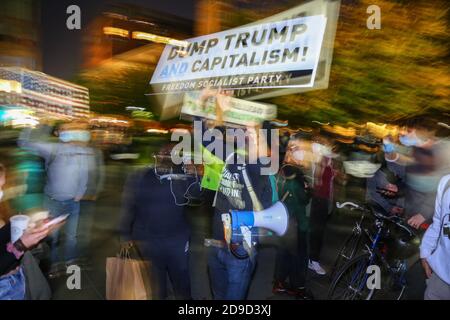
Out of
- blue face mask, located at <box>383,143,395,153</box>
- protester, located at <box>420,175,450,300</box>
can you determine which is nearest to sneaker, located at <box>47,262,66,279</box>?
protester, located at <box>420,175,450,300</box>

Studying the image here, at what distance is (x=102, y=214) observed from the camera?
655 cm

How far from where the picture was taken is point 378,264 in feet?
11.2

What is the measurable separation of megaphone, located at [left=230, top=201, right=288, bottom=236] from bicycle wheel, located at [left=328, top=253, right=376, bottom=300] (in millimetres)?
1193

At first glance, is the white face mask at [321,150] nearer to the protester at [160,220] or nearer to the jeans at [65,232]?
the protester at [160,220]

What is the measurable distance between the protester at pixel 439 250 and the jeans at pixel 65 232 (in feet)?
11.4

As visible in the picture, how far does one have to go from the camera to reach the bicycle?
10.9 feet

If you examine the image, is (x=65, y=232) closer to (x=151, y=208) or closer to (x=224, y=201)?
(x=151, y=208)

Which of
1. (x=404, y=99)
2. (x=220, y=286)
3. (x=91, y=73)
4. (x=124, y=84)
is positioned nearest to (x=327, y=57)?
(x=220, y=286)

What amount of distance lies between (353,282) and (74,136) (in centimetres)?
327

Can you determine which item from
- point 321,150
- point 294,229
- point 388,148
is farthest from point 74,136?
point 388,148

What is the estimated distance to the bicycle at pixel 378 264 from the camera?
3.34m

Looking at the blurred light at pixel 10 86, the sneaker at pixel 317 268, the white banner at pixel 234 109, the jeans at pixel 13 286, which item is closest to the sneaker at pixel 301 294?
the sneaker at pixel 317 268
